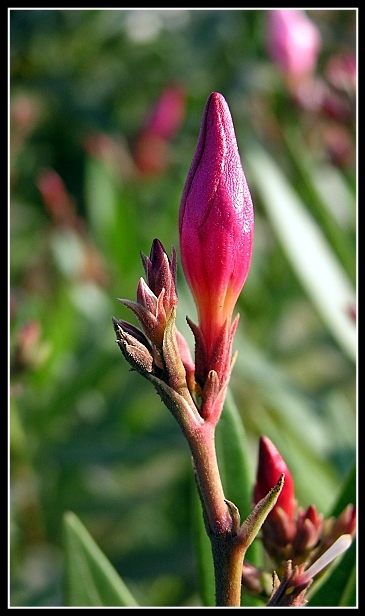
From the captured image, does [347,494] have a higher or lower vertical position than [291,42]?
lower

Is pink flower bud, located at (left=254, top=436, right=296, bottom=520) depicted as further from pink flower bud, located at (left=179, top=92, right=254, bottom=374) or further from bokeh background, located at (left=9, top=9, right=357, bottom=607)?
bokeh background, located at (left=9, top=9, right=357, bottom=607)

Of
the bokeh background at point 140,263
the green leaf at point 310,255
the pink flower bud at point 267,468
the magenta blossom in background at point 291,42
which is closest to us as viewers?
the pink flower bud at point 267,468

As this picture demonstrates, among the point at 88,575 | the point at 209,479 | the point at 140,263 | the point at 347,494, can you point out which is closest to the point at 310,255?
the point at 140,263

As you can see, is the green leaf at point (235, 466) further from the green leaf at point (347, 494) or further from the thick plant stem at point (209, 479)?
the thick plant stem at point (209, 479)

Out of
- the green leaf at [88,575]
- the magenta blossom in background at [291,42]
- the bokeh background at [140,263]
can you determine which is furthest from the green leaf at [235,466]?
the magenta blossom in background at [291,42]

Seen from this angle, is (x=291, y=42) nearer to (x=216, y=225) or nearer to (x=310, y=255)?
(x=310, y=255)

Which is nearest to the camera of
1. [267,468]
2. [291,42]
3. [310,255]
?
[267,468]
